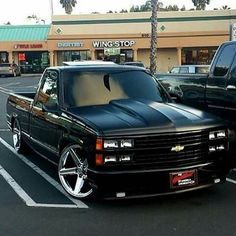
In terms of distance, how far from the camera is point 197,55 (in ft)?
178

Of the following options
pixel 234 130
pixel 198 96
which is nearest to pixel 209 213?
pixel 234 130

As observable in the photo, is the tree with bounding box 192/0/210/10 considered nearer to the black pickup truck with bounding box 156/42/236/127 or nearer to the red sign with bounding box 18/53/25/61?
the red sign with bounding box 18/53/25/61

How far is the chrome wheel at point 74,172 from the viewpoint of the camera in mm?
6294

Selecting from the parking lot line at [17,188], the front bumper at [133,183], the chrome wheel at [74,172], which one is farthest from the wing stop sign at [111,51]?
the front bumper at [133,183]

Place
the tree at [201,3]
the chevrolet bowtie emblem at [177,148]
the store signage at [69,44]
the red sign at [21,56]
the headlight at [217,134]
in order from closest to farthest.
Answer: the chevrolet bowtie emblem at [177,148] < the headlight at [217,134] < the store signage at [69,44] < the red sign at [21,56] < the tree at [201,3]

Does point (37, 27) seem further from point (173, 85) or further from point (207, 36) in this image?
point (173, 85)

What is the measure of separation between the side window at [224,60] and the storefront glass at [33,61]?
50.5 metres

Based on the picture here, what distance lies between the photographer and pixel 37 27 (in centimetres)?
5941

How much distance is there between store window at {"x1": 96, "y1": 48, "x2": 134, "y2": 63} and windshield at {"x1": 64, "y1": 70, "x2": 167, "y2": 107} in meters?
45.9

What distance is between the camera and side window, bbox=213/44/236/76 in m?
8.11

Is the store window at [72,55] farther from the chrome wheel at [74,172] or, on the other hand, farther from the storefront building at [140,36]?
the chrome wheel at [74,172]

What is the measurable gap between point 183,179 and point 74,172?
147 cm

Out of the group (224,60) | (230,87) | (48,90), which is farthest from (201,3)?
(48,90)

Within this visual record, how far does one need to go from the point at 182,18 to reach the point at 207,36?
374 centimetres
